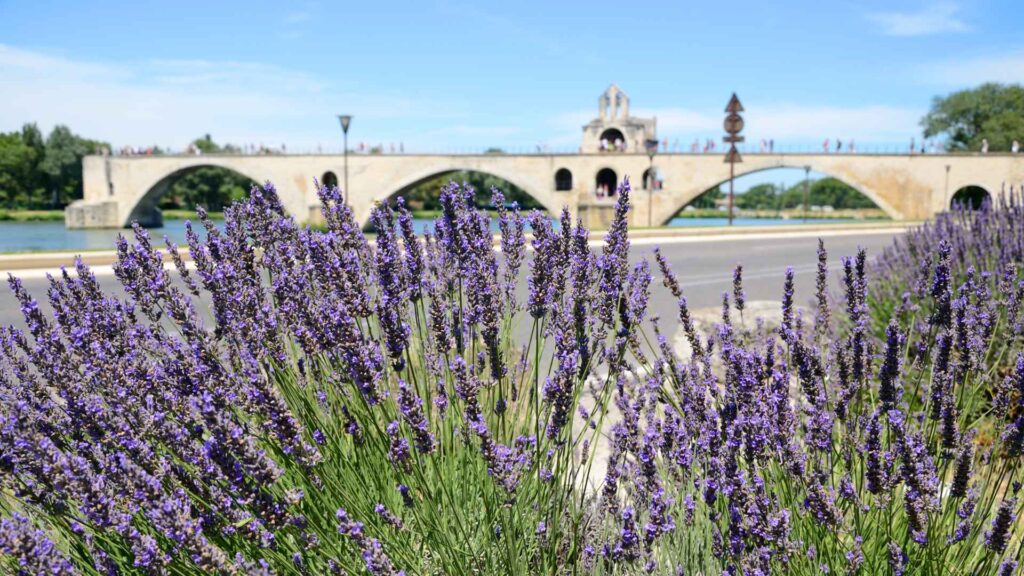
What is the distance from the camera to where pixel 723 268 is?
15.3 meters

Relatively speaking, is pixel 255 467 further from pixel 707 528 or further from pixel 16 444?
pixel 707 528

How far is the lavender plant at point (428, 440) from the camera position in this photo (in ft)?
5.68

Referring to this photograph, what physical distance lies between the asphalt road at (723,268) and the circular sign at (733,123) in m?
5.99

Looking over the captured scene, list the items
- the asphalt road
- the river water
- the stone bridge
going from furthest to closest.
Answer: the stone bridge, the river water, the asphalt road

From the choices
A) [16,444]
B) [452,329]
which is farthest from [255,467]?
[452,329]

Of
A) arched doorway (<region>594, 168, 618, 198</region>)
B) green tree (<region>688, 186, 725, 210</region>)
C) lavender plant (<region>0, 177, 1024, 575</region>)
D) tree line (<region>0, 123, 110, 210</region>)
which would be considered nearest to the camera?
lavender plant (<region>0, 177, 1024, 575</region>)

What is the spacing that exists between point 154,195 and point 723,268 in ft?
211

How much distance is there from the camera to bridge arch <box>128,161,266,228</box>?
65.6m

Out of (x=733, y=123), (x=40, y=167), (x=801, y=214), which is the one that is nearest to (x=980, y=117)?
(x=801, y=214)

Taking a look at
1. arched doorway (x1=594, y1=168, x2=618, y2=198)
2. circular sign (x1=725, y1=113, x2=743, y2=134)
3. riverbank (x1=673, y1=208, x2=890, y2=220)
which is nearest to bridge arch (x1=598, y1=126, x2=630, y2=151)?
arched doorway (x1=594, y1=168, x2=618, y2=198)

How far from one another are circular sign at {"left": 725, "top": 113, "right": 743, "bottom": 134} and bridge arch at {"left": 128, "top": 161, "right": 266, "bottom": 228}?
45.8 metres

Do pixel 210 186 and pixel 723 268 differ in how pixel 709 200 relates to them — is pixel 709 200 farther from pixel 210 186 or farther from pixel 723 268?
pixel 723 268

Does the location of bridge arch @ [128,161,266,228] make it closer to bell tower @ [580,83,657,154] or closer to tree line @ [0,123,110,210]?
tree line @ [0,123,110,210]

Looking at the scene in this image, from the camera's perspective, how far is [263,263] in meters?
3.01
